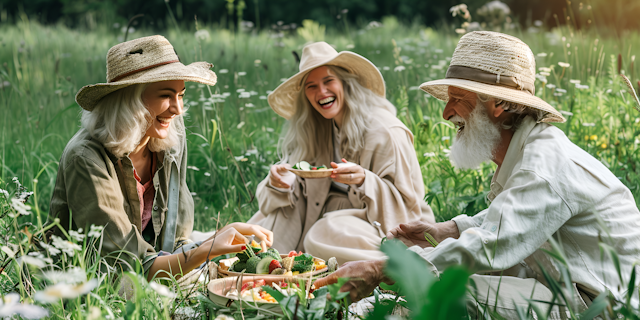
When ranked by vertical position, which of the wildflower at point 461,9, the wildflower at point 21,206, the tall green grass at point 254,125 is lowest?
the tall green grass at point 254,125

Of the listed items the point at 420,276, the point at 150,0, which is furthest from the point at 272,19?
the point at 420,276

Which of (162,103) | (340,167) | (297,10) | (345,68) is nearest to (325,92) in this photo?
(345,68)

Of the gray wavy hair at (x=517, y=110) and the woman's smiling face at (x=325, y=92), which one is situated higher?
the gray wavy hair at (x=517, y=110)

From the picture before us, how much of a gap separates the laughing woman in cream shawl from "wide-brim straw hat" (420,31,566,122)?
4.22 ft

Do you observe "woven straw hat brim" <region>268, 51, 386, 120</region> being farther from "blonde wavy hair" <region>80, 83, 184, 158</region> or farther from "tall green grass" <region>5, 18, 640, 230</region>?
"blonde wavy hair" <region>80, 83, 184, 158</region>

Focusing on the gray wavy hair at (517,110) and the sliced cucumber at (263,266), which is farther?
the gray wavy hair at (517,110)

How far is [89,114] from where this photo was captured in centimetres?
276

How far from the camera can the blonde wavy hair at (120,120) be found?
102 inches

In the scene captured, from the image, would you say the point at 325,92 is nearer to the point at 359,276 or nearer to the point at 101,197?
the point at 101,197

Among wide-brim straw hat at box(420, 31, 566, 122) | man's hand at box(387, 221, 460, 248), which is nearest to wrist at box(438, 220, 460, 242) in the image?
man's hand at box(387, 221, 460, 248)

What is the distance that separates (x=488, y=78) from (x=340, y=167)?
1.34 meters

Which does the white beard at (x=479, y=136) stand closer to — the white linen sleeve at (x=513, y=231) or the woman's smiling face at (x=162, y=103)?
the white linen sleeve at (x=513, y=231)

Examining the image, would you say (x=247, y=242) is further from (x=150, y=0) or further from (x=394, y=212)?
(x=150, y=0)

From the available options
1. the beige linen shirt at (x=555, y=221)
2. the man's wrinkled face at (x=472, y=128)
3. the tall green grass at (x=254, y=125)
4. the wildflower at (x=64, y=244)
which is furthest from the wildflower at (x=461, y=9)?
the wildflower at (x=64, y=244)
